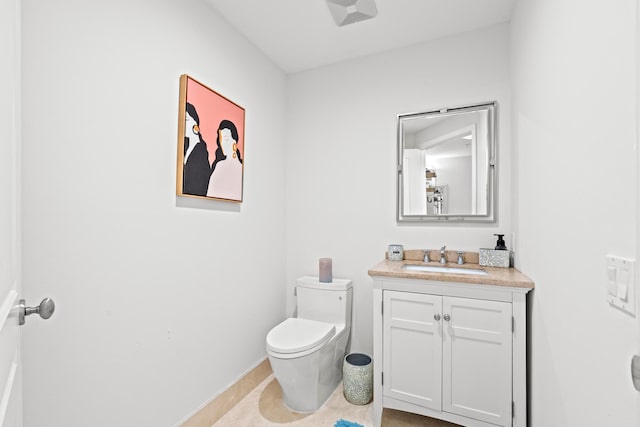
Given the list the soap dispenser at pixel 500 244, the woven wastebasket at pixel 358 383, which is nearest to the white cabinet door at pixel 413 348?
the woven wastebasket at pixel 358 383

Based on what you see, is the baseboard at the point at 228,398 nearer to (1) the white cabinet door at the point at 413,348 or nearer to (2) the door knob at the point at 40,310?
(1) the white cabinet door at the point at 413,348

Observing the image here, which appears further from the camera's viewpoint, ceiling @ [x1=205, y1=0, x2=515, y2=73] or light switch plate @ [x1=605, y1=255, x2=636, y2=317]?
ceiling @ [x1=205, y1=0, x2=515, y2=73]

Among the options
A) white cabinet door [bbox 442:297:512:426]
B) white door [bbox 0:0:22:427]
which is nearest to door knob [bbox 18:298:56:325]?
white door [bbox 0:0:22:427]

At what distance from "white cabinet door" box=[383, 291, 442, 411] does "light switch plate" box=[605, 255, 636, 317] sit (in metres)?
0.98

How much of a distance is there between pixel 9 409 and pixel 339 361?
72.4 inches

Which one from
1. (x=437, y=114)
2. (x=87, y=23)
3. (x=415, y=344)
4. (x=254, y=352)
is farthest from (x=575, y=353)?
(x=87, y=23)

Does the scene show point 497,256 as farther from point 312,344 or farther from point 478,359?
point 312,344

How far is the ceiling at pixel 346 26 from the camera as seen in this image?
1878mm

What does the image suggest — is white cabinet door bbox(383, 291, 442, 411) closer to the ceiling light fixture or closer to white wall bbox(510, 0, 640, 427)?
white wall bbox(510, 0, 640, 427)

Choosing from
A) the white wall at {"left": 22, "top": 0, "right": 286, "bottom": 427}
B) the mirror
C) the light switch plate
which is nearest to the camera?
the light switch plate

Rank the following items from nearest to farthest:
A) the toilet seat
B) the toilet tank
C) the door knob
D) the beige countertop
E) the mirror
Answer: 1. the door knob
2. the beige countertop
3. the toilet seat
4. the mirror
5. the toilet tank

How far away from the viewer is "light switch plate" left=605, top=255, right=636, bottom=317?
65 centimetres

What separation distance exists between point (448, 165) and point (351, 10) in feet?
3.90

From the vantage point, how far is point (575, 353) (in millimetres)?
947
